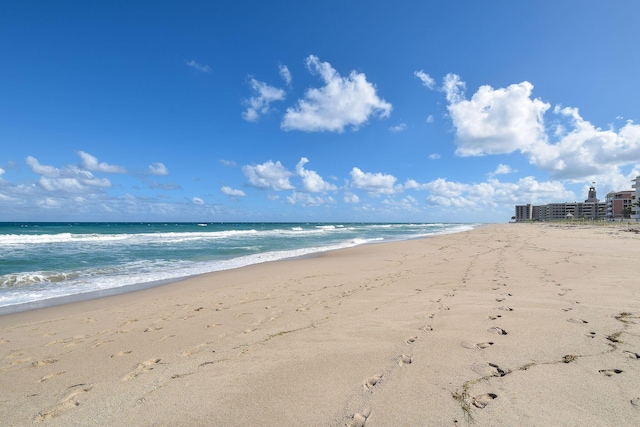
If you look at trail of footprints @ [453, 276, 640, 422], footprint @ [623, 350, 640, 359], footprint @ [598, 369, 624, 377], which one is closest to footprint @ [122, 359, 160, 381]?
trail of footprints @ [453, 276, 640, 422]

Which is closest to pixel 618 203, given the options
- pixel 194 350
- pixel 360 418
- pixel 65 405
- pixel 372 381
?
pixel 372 381

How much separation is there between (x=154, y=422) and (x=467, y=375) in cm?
295

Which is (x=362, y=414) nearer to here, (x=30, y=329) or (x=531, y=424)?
(x=531, y=424)

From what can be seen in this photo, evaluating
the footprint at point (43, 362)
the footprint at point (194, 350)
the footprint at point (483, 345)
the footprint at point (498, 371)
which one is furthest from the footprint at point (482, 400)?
the footprint at point (43, 362)

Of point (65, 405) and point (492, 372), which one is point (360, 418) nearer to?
point (492, 372)

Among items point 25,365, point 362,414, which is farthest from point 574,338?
point 25,365

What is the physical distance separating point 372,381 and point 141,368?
9.15ft

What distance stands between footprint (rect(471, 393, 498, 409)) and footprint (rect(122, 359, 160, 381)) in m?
3.54

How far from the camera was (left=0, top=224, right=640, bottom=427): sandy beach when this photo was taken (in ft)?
8.39

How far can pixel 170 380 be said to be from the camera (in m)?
3.23

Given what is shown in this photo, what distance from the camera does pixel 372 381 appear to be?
2979 millimetres

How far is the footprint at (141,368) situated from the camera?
3.41 metres

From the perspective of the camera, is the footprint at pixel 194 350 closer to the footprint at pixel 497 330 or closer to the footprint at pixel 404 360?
the footprint at pixel 404 360

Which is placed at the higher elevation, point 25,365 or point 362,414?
point 362,414
